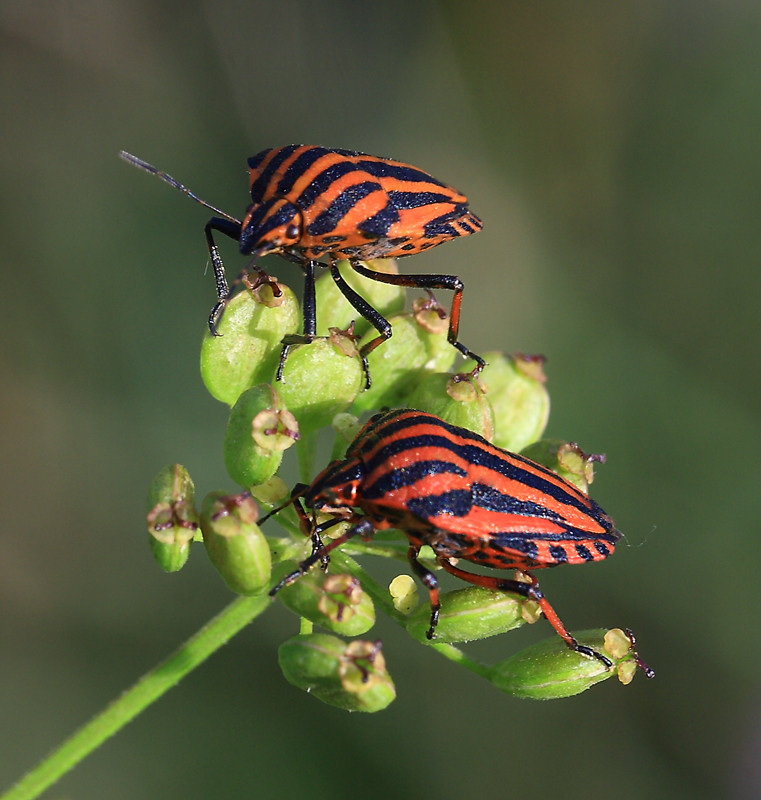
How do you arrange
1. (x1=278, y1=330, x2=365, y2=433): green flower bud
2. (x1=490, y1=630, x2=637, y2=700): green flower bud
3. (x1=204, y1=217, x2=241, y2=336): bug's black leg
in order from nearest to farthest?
1. (x1=490, y1=630, x2=637, y2=700): green flower bud
2. (x1=278, y1=330, x2=365, y2=433): green flower bud
3. (x1=204, y1=217, x2=241, y2=336): bug's black leg

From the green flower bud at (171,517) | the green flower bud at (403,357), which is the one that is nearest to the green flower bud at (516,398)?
the green flower bud at (403,357)

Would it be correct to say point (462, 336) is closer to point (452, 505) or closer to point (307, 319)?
point (307, 319)

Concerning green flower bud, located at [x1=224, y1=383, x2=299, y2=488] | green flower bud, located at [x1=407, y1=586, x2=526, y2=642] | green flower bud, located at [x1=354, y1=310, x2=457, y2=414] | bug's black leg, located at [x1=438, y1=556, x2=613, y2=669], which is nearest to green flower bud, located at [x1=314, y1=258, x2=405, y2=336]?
green flower bud, located at [x1=354, y1=310, x2=457, y2=414]

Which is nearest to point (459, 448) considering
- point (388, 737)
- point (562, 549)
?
point (562, 549)

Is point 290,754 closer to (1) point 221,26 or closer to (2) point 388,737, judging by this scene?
(2) point 388,737

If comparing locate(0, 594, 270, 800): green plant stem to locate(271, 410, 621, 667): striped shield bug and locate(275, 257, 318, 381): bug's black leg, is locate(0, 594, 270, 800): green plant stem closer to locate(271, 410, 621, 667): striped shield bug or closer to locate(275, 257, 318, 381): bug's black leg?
locate(271, 410, 621, 667): striped shield bug

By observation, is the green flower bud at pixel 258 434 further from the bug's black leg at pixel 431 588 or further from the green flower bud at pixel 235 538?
the bug's black leg at pixel 431 588
